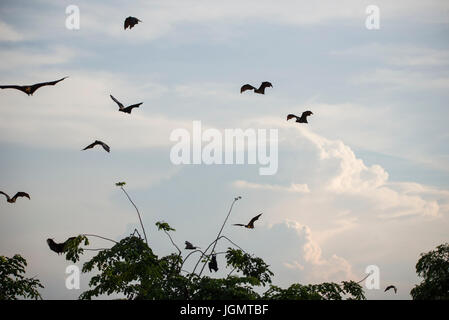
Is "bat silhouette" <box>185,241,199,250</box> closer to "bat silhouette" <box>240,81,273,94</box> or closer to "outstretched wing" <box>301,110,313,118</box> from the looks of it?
"bat silhouette" <box>240,81,273,94</box>

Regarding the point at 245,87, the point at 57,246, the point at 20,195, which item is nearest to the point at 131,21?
the point at 245,87

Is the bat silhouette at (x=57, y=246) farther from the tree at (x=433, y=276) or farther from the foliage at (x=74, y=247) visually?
the tree at (x=433, y=276)

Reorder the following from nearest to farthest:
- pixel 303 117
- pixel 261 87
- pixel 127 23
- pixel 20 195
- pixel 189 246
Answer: pixel 20 195 < pixel 127 23 < pixel 189 246 < pixel 303 117 < pixel 261 87

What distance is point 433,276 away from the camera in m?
19.5

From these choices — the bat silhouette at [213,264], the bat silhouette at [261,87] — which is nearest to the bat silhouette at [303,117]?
the bat silhouette at [261,87]

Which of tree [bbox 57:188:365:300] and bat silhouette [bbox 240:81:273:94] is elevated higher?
bat silhouette [bbox 240:81:273:94]

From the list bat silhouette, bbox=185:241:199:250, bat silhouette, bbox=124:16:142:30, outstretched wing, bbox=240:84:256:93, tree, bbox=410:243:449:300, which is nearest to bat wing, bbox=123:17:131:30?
bat silhouette, bbox=124:16:142:30

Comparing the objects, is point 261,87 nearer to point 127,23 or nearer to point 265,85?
point 265,85

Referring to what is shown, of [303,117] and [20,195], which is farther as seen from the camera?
[303,117]

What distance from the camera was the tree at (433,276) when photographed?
61.3 feet

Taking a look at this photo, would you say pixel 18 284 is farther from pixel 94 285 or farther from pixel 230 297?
pixel 230 297

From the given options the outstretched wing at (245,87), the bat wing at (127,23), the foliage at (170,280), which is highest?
the bat wing at (127,23)

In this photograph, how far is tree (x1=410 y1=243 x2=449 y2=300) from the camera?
18672 millimetres
